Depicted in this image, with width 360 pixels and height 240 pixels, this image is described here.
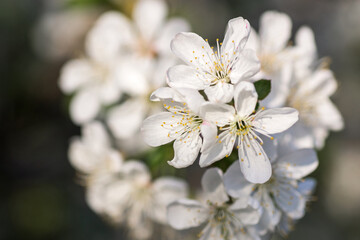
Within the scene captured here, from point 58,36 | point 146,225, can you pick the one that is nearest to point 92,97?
point 146,225

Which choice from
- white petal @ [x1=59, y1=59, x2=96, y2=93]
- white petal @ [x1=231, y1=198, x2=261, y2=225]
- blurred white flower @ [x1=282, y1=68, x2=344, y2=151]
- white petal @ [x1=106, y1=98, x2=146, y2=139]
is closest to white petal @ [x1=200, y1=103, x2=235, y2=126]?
white petal @ [x1=231, y1=198, x2=261, y2=225]

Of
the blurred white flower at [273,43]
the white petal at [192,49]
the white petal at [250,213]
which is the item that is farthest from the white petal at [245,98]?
the blurred white flower at [273,43]

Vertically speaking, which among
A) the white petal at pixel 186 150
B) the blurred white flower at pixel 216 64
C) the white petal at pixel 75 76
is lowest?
the white petal at pixel 75 76

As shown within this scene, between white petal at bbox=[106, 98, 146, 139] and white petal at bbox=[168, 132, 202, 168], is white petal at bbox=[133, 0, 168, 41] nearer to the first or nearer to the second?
white petal at bbox=[106, 98, 146, 139]

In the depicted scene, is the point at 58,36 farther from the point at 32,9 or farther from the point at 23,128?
the point at 23,128

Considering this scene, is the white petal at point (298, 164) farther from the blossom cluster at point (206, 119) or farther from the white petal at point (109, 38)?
the white petal at point (109, 38)

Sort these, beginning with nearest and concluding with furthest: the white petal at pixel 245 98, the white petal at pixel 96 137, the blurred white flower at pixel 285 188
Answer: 1. the white petal at pixel 245 98
2. the blurred white flower at pixel 285 188
3. the white petal at pixel 96 137
